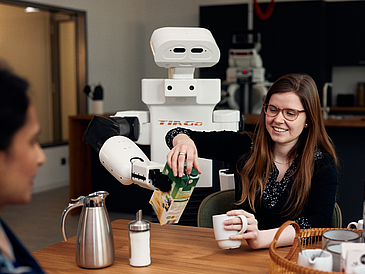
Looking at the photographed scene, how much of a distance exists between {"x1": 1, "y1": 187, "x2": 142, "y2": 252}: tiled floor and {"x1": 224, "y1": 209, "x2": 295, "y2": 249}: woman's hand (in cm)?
233

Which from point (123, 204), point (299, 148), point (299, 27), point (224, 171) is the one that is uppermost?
point (299, 27)

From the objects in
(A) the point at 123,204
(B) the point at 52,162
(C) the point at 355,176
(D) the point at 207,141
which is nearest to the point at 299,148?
(D) the point at 207,141

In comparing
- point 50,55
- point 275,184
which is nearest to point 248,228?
point 275,184

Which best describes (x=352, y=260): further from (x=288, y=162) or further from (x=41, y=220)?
(x=41, y=220)

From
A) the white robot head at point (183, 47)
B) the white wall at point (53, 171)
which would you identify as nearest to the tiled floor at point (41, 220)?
the white wall at point (53, 171)

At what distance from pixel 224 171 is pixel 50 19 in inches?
161

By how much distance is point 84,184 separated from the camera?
4.07 m

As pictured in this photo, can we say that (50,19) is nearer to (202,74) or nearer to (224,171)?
(202,74)

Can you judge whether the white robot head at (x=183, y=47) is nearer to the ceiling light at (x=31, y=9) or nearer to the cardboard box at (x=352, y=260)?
the cardboard box at (x=352, y=260)

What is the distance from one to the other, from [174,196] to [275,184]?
0.55 meters

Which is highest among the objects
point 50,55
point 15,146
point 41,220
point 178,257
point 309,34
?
point 309,34

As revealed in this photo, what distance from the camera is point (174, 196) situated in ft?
3.68

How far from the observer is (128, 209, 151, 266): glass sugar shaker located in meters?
1.09

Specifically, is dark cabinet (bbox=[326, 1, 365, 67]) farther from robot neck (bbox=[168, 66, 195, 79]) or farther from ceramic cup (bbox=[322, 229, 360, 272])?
ceramic cup (bbox=[322, 229, 360, 272])
